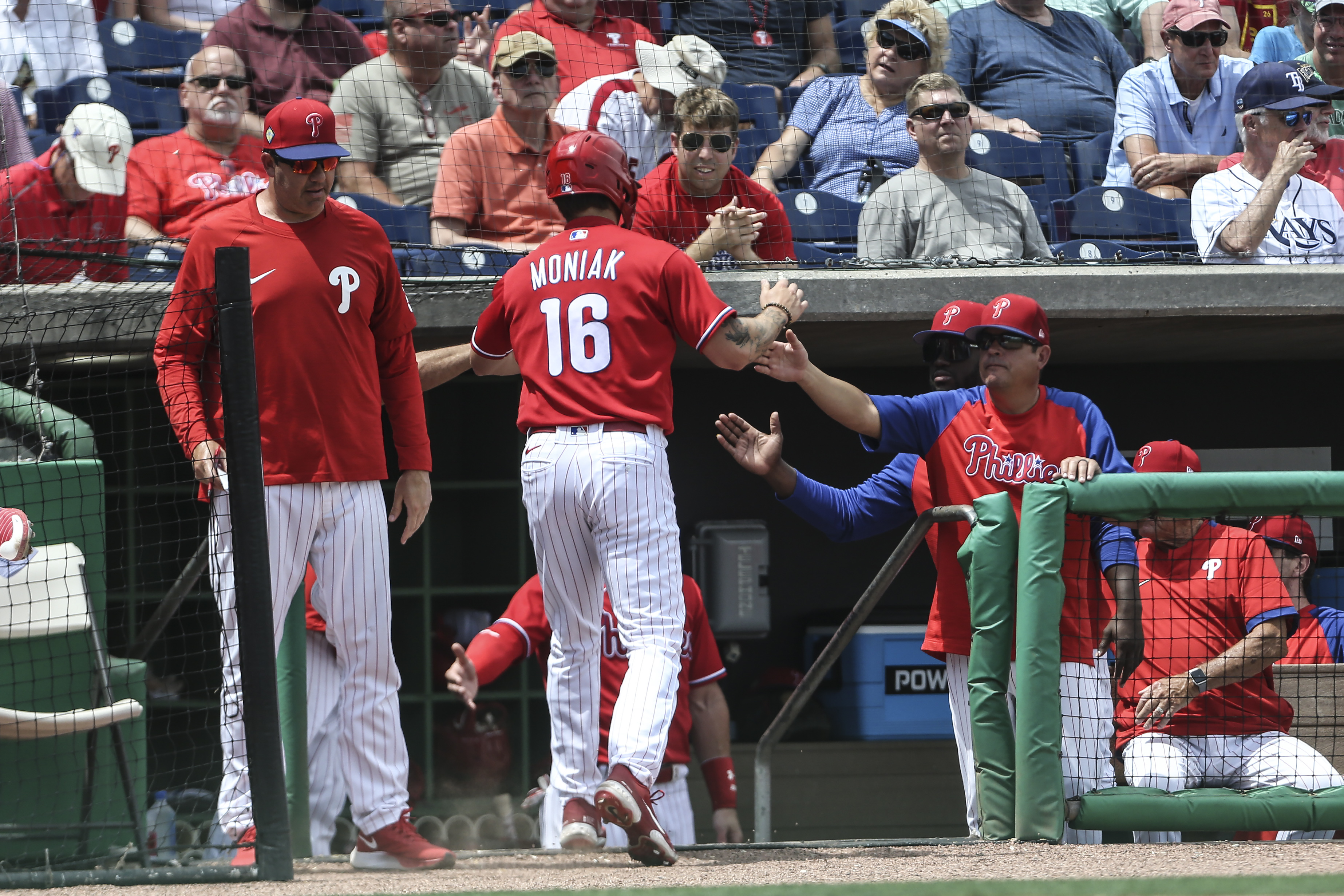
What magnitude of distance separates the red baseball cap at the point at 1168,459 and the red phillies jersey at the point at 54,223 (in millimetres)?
3561

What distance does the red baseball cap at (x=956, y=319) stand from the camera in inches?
160

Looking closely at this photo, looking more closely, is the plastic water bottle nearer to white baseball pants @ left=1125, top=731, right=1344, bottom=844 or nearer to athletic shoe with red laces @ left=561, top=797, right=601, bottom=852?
athletic shoe with red laces @ left=561, top=797, right=601, bottom=852

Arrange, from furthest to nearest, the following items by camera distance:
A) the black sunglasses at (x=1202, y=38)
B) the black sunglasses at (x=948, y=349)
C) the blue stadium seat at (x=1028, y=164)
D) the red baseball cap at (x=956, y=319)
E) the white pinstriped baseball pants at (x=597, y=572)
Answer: the black sunglasses at (x=1202, y=38)
the blue stadium seat at (x=1028, y=164)
the black sunglasses at (x=948, y=349)
the red baseball cap at (x=956, y=319)
the white pinstriped baseball pants at (x=597, y=572)

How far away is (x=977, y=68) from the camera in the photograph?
21.3ft

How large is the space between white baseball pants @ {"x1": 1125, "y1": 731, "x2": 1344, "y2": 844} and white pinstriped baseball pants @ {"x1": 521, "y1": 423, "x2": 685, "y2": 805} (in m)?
1.61

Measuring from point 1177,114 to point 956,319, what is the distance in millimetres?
2604

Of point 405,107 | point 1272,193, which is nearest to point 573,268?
point 405,107

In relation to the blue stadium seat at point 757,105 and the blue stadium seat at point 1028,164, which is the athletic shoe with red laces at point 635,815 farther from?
the blue stadium seat at point 757,105

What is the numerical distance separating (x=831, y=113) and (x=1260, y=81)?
1752 millimetres

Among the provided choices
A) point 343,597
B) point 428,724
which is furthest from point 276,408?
point 428,724

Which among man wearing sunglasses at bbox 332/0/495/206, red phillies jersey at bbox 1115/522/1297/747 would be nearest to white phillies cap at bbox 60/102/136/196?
man wearing sunglasses at bbox 332/0/495/206

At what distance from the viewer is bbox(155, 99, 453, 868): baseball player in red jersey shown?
315cm

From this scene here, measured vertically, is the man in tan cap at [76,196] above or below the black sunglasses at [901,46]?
below

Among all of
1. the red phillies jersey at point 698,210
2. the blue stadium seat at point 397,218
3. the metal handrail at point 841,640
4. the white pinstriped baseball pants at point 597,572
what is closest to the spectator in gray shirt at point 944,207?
the red phillies jersey at point 698,210
